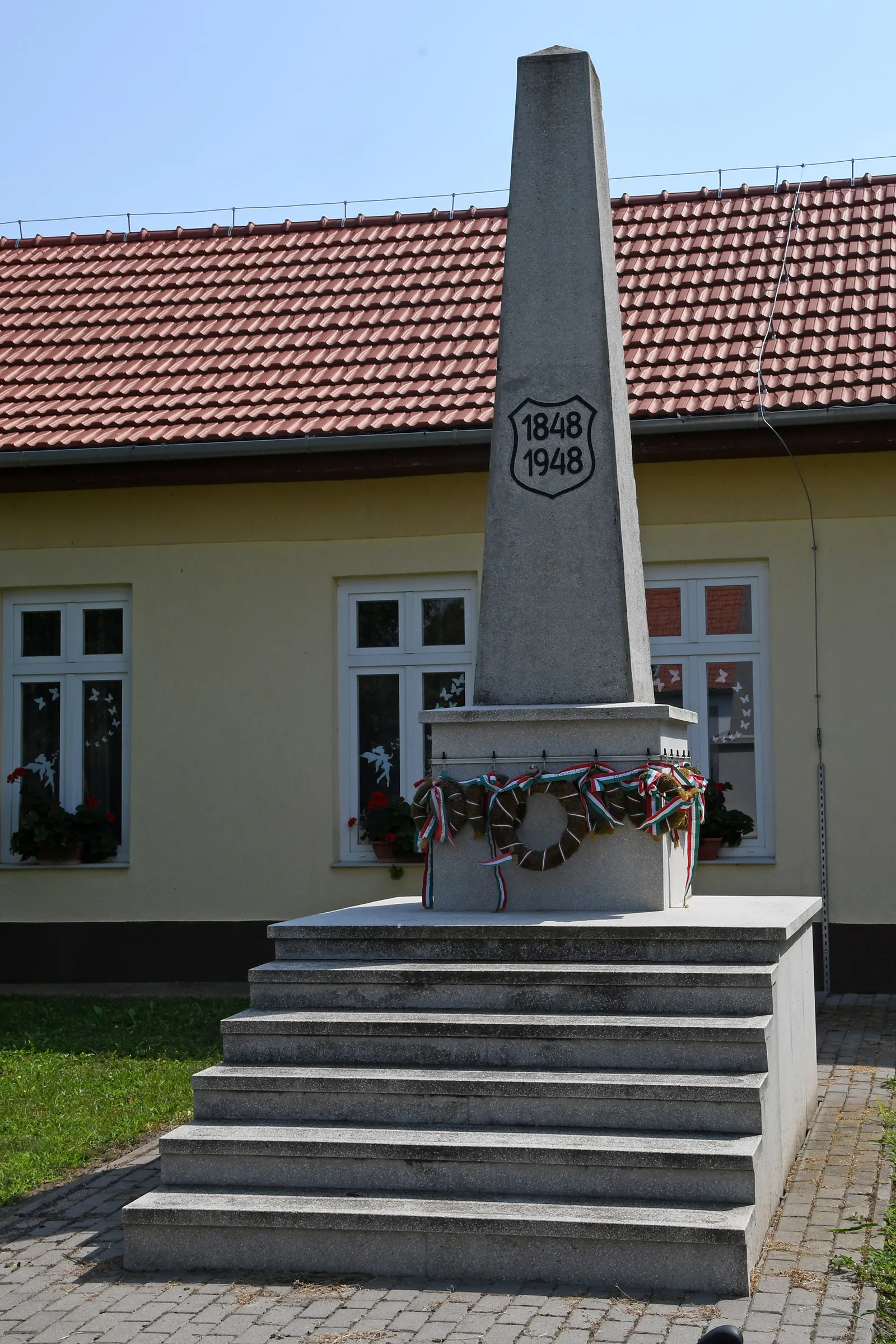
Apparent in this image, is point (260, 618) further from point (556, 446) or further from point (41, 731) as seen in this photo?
point (556, 446)

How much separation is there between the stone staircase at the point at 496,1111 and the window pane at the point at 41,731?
658 cm

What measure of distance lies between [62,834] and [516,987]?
6.78 meters

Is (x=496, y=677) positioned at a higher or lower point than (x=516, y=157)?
lower

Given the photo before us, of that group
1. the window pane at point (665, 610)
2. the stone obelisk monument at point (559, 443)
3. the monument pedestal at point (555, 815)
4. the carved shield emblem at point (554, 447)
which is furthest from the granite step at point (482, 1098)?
the window pane at point (665, 610)

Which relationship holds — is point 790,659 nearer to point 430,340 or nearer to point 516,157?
point 430,340

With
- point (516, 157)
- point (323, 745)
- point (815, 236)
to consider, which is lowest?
point (323, 745)

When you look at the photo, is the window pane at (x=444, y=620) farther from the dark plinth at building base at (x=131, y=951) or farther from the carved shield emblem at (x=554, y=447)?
the carved shield emblem at (x=554, y=447)

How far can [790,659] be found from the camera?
1045 cm

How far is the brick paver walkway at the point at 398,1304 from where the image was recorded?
13.3ft

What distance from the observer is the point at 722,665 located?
1082 centimetres

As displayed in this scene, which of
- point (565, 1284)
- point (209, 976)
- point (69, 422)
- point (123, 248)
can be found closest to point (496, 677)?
point (565, 1284)

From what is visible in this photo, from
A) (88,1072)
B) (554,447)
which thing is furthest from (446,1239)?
(88,1072)

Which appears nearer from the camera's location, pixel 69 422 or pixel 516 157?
pixel 516 157

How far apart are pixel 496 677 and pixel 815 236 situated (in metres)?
7.01
